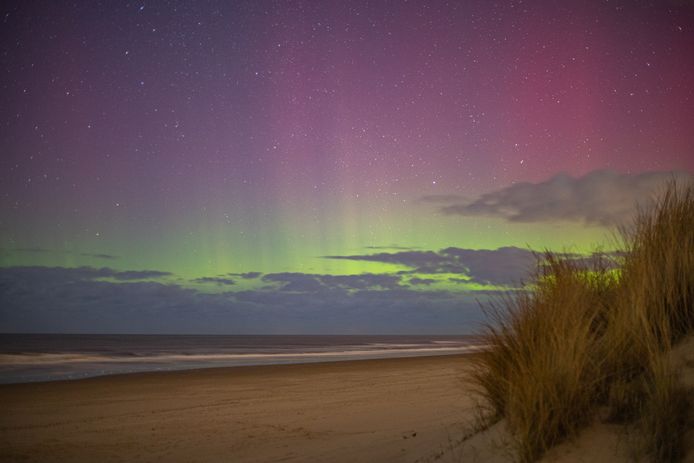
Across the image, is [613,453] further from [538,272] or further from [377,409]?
[377,409]

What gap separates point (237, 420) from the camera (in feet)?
35.7

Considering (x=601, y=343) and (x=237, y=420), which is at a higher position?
(x=601, y=343)

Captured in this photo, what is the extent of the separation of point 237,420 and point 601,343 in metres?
8.26

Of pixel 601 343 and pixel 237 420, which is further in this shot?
pixel 237 420

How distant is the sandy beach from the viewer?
7883mm

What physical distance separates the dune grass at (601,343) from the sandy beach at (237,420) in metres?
1.76

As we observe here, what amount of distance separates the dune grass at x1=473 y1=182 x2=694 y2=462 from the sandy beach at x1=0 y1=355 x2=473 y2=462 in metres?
1.76

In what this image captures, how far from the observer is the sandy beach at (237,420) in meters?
7.88

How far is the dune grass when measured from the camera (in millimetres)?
4020

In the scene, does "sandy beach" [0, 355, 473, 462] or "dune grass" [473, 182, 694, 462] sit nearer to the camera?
"dune grass" [473, 182, 694, 462]

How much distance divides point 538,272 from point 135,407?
1101 centimetres

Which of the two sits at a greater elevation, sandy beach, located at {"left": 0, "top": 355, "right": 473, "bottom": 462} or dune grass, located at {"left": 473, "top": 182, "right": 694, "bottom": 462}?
dune grass, located at {"left": 473, "top": 182, "right": 694, "bottom": 462}

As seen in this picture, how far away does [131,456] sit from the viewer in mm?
8273

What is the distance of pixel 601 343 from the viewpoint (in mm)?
4477
